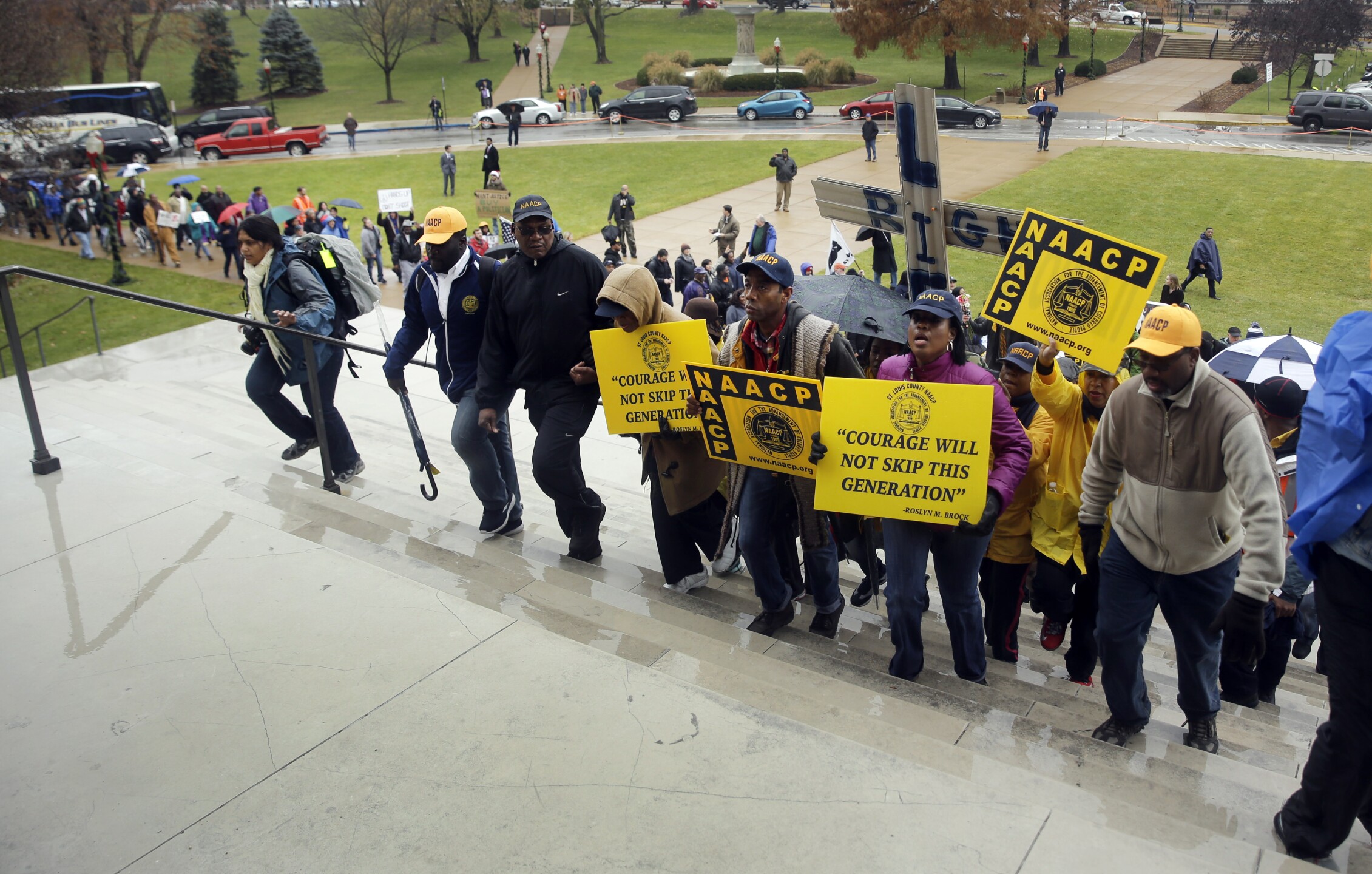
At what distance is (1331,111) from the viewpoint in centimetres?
3700

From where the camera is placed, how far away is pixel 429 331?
20.4 feet

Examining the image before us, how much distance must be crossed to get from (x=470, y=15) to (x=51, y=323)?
2333 inches

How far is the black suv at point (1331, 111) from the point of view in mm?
36375

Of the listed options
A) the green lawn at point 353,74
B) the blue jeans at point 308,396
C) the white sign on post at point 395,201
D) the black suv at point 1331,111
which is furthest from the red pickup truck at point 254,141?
the blue jeans at point 308,396

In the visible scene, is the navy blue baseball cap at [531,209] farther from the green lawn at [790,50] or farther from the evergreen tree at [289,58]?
the evergreen tree at [289,58]

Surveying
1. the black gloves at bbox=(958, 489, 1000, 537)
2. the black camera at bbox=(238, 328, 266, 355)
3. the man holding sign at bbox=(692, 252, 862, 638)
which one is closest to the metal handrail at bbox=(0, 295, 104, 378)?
the black camera at bbox=(238, 328, 266, 355)

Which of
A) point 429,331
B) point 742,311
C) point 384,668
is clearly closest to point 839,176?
point 742,311

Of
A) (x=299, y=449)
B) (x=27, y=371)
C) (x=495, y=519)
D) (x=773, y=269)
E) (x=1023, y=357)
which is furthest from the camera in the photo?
(x=299, y=449)

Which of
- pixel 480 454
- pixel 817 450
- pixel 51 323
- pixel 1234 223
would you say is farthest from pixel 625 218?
pixel 817 450

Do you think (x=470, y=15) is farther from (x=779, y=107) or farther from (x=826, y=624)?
(x=826, y=624)

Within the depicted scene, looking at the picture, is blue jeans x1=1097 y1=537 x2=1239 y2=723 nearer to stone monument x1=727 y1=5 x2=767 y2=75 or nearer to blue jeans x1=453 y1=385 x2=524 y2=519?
blue jeans x1=453 y1=385 x2=524 y2=519

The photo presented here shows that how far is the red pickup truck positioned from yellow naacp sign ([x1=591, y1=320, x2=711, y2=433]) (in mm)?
41387

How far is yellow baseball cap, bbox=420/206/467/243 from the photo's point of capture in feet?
18.7

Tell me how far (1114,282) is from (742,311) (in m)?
4.59
